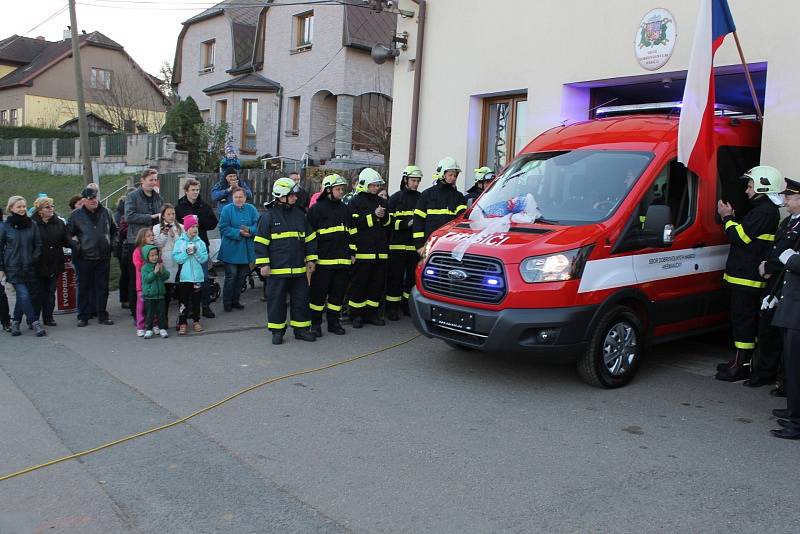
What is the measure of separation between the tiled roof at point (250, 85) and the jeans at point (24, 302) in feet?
73.2

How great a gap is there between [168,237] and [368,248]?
241 cm

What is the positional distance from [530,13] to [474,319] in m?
6.21

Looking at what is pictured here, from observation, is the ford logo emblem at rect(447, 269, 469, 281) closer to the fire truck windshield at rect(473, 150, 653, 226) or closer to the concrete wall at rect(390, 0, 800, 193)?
the fire truck windshield at rect(473, 150, 653, 226)

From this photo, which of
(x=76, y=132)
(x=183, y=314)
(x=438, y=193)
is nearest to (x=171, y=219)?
(x=183, y=314)

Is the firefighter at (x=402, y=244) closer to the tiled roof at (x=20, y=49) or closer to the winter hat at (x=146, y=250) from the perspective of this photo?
the winter hat at (x=146, y=250)

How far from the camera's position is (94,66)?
50.6 metres

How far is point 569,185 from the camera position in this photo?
719 cm

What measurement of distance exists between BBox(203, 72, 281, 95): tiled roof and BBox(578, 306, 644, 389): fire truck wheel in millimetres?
25350

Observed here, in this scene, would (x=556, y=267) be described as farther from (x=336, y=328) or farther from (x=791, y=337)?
(x=336, y=328)

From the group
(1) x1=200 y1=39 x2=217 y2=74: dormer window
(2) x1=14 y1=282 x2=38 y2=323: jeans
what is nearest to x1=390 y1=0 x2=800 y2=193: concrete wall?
(2) x1=14 y1=282 x2=38 y2=323: jeans

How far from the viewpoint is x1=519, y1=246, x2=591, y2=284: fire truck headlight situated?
6273 millimetres

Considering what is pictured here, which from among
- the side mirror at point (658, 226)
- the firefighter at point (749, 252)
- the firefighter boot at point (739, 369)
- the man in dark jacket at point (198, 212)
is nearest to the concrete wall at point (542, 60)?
the firefighter at point (749, 252)

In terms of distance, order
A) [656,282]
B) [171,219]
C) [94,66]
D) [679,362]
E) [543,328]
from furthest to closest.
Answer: [94,66] < [171,219] < [679,362] < [656,282] < [543,328]

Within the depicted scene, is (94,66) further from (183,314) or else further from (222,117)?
(183,314)
